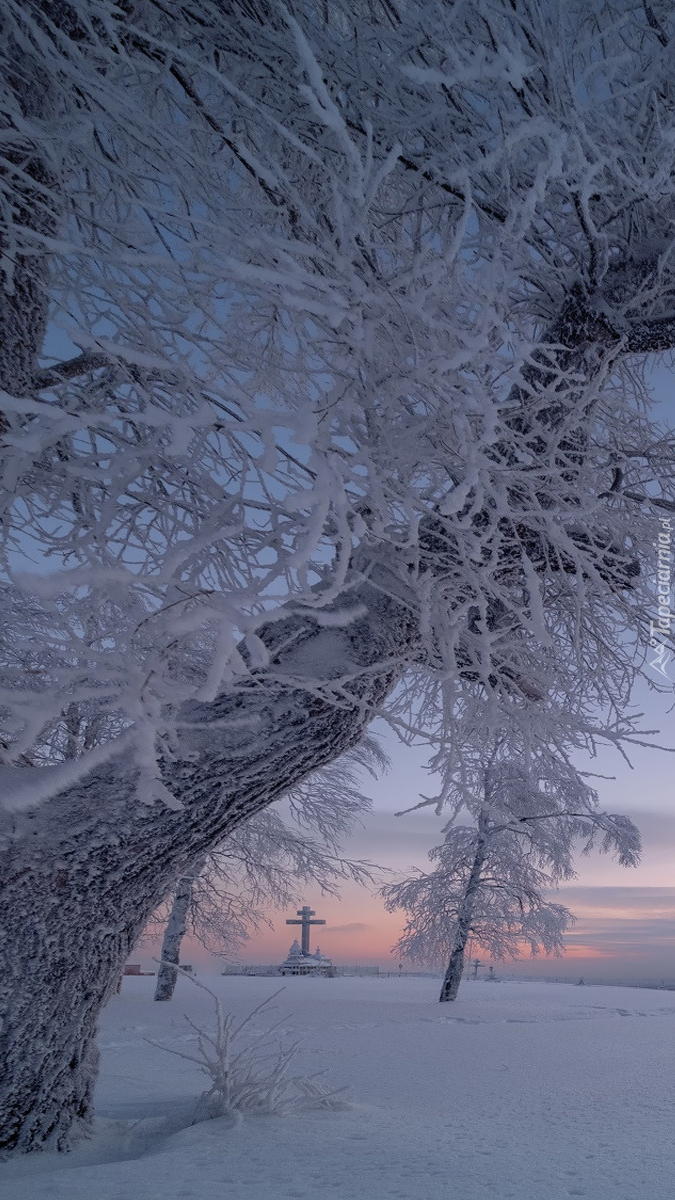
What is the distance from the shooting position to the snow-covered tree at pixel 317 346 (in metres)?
Result: 2.41

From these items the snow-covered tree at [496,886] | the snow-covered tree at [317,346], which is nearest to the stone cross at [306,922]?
the snow-covered tree at [496,886]

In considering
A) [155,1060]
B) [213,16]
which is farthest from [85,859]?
[155,1060]

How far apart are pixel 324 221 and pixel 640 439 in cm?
229

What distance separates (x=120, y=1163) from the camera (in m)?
3.16

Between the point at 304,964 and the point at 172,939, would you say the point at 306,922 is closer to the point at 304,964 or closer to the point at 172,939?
the point at 304,964

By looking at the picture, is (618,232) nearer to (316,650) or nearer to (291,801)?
(316,650)

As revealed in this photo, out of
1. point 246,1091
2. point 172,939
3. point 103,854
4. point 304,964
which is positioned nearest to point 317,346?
point 103,854

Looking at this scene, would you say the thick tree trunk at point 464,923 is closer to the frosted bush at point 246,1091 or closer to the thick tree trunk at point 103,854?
the frosted bush at point 246,1091

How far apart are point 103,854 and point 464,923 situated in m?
12.8

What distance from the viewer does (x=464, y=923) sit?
1477cm

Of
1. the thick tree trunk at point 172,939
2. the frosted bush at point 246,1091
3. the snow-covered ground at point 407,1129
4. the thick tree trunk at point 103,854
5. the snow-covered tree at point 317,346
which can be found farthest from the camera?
the thick tree trunk at point 172,939

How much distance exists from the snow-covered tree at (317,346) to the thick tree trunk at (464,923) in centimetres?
1115

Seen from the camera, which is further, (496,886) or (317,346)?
(496,886)

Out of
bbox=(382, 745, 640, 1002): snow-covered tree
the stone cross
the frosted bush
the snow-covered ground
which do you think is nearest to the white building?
the stone cross
